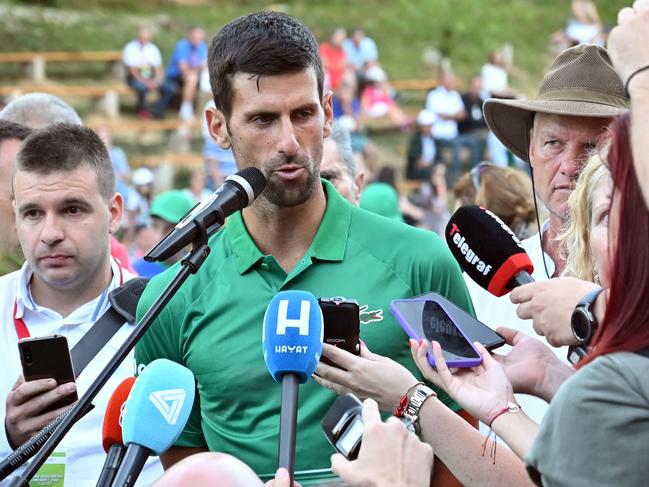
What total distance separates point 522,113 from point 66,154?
197cm

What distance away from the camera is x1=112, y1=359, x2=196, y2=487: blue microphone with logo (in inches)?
125

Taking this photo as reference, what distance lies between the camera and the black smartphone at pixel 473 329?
3.39 meters

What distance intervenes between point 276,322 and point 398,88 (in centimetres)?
2958

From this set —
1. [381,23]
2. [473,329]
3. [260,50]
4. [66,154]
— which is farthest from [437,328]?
[381,23]

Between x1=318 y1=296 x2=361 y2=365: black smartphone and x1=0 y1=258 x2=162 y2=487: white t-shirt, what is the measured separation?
1.22 metres

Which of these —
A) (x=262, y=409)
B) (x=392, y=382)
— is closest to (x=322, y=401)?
(x=262, y=409)

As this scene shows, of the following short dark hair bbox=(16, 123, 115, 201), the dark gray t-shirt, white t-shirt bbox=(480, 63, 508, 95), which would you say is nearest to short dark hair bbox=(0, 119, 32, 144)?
short dark hair bbox=(16, 123, 115, 201)

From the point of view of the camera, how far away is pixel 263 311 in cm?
396

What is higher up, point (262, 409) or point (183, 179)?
point (262, 409)

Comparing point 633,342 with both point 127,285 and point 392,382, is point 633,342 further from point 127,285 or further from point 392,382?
point 127,285

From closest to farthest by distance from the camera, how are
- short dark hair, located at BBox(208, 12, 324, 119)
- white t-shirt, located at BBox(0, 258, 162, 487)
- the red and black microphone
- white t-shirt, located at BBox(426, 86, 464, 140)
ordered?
the red and black microphone → short dark hair, located at BBox(208, 12, 324, 119) → white t-shirt, located at BBox(0, 258, 162, 487) → white t-shirt, located at BBox(426, 86, 464, 140)

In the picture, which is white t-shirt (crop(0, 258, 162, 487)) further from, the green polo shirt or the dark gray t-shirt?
the dark gray t-shirt

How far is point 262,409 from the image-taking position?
152 inches

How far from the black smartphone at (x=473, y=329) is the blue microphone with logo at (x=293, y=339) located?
1.29ft
